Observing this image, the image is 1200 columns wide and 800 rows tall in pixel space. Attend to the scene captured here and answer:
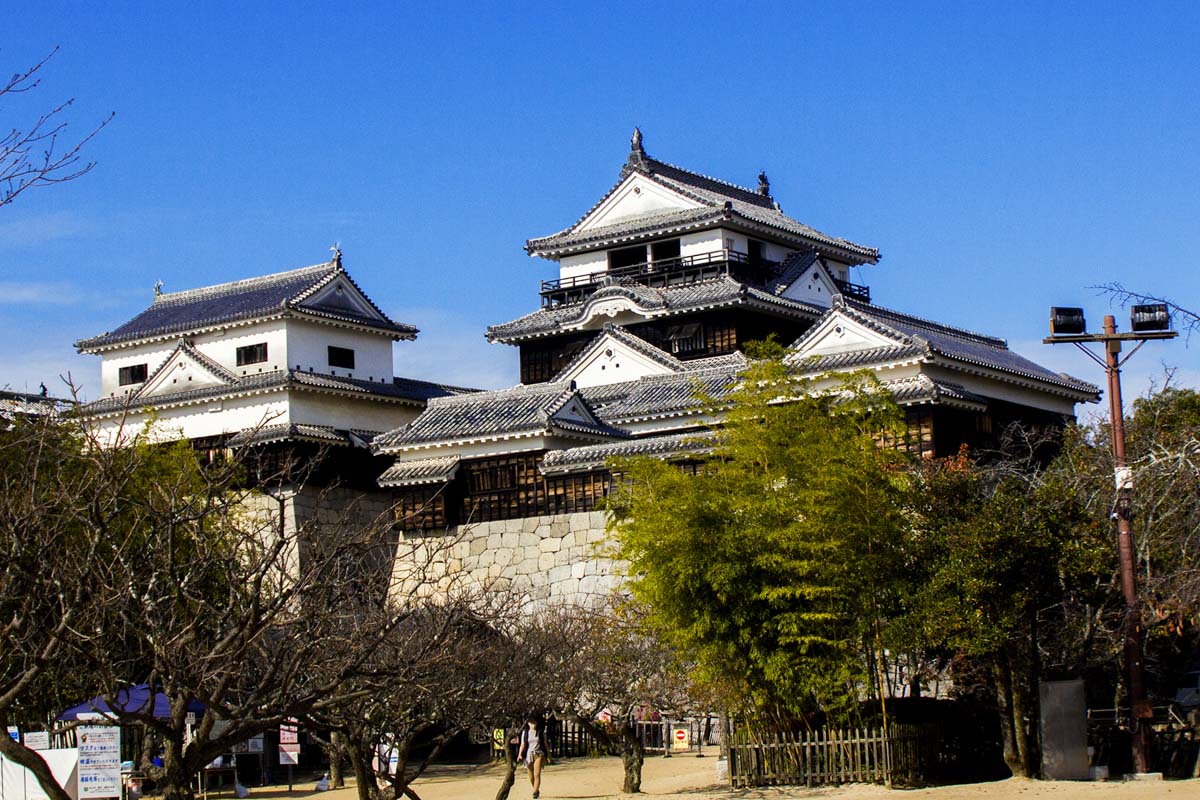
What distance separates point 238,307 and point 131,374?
4.12m

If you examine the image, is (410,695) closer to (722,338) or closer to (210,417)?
(722,338)

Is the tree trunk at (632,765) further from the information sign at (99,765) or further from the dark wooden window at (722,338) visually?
the dark wooden window at (722,338)

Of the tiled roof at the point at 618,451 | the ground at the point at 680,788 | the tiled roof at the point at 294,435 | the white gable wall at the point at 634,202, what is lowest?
the ground at the point at 680,788

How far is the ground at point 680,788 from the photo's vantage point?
1902 centimetres

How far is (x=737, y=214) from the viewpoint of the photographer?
41.9 meters

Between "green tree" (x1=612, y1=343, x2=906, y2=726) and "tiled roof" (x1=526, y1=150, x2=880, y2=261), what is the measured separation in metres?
20.0

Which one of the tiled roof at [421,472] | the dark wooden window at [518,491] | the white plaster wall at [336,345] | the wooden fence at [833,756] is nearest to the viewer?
the wooden fence at [833,756]

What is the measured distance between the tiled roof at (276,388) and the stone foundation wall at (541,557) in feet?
19.2

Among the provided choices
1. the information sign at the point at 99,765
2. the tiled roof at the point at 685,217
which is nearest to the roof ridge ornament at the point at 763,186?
the tiled roof at the point at 685,217

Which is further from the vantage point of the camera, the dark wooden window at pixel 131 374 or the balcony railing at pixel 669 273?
the dark wooden window at pixel 131 374

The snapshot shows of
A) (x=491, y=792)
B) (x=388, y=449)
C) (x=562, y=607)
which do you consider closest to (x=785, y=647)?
(x=491, y=792)

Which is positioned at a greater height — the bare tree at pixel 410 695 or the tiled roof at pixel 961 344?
the tiled roof at pixel 961 344

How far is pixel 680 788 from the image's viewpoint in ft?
77.1

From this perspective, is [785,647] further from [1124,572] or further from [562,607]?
[562,607]
